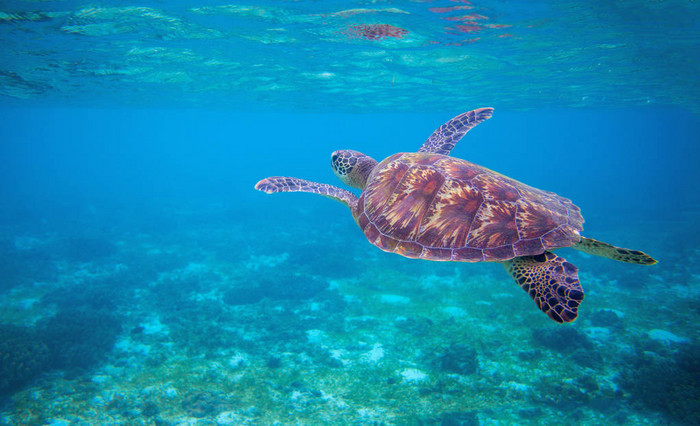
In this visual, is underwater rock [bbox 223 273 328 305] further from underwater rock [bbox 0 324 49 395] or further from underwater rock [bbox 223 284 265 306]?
underwater rock [bbox 0 324 49 395]

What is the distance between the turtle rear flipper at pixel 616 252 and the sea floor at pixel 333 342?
4.81 meters

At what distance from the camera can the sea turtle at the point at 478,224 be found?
371 cm

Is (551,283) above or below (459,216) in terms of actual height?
below

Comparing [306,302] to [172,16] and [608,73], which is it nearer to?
[172,16]

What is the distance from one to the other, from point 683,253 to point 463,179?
19.5m

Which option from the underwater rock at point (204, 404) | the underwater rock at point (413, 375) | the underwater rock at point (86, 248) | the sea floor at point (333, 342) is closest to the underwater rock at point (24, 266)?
the sea floor at point (333, 342)

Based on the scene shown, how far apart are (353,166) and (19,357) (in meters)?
10.1

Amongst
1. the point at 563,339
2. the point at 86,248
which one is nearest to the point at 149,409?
the point at 563,339

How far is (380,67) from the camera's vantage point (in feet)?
60.0

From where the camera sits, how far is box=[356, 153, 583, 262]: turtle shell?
4062 mm

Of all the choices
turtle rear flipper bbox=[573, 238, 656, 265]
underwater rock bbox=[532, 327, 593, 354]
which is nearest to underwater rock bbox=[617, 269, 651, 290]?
underwater rock bbox=[532, 327, 593, 354]

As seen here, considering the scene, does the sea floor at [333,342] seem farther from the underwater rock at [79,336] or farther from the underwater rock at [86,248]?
the underwater rock at [86,248]

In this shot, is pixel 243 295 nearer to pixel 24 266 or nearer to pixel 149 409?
pixel 149 409

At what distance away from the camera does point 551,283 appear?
3.63m
